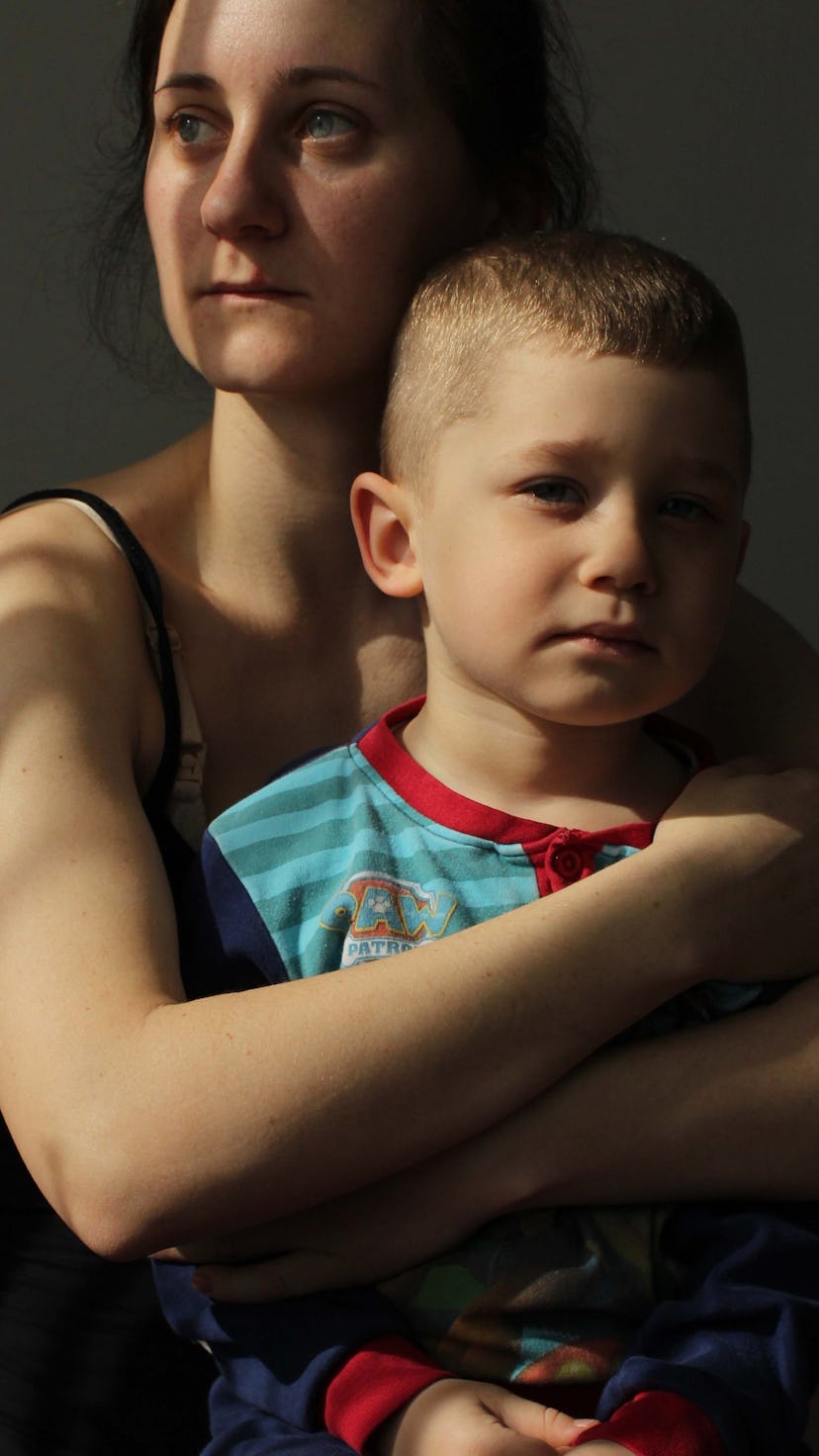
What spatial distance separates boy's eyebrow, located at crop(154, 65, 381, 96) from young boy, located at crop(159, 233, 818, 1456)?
212 mm

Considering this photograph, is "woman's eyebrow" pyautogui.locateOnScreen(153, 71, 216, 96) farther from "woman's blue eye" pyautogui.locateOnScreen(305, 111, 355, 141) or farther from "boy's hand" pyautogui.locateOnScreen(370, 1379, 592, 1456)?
"boy's hand" pyautogui.locateOnScreen(370, 1379, 592, 1456)

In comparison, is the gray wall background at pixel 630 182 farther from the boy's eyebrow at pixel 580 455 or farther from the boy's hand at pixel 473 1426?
the boy's hand at pixel 473 1426

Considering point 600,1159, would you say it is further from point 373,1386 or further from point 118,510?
point 118,510

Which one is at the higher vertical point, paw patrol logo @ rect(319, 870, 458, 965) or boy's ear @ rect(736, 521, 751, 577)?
boy's ear @ rect(736, 521, 751, 577)

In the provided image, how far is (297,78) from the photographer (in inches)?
67.7

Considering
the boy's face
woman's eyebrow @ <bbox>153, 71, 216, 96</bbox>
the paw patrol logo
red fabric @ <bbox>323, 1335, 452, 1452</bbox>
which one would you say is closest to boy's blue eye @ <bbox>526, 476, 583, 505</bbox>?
the boy's face

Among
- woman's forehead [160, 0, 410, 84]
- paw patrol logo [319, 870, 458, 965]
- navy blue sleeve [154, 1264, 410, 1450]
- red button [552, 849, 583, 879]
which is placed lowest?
navy blue sleeve [154, 1264, 410, 1450]

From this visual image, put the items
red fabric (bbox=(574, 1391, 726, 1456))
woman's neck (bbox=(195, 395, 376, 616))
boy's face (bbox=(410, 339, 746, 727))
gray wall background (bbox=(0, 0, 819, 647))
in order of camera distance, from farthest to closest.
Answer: gray wall background (bbox=(0, 0, 819, 647)) → woman's neck (bbox=(195, 395, 376, 616)) → boy's face (bbox=(410, 339, 746, 727)) → red fabric (bbox=(574, 1391, 726, 1456))

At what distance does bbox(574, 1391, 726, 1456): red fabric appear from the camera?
4.20 feet

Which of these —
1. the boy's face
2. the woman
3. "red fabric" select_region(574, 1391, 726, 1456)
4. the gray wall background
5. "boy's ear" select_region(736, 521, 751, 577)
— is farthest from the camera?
the gray wall background

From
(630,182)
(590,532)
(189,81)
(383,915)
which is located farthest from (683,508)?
(630,182)

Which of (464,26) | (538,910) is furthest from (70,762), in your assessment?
(464,26)

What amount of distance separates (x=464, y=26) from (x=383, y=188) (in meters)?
0.21

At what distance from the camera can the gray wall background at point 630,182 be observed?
3.13 meters
